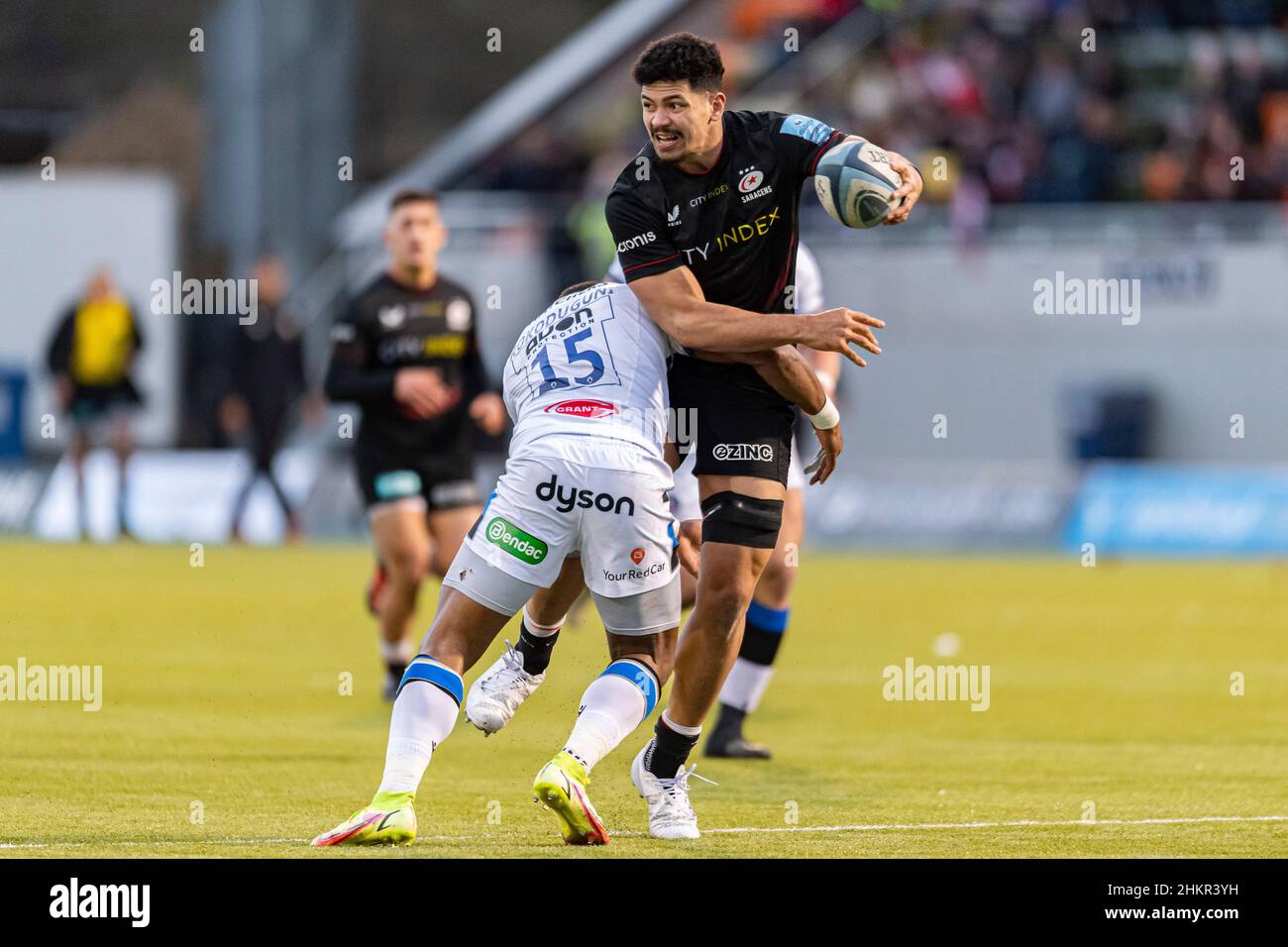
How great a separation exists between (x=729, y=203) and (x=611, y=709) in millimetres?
1712

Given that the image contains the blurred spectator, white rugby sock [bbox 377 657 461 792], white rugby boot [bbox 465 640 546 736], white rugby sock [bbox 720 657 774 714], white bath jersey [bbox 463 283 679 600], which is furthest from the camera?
the blurred spectator

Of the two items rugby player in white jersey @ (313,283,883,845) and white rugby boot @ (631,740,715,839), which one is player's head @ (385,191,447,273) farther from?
white rugby boot @ (631,740,715,839)

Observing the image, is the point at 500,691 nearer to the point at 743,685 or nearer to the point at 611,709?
the point at 611,709

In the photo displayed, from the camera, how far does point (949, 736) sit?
34.4 feet

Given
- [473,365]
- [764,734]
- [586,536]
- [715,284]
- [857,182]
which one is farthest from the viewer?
[473,365]

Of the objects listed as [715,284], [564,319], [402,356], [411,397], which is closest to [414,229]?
[402,356]

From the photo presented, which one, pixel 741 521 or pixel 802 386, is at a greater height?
pixel 802 386

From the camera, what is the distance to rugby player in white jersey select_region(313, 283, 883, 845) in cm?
677

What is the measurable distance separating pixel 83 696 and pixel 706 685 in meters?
5.08

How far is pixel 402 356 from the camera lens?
11.7m

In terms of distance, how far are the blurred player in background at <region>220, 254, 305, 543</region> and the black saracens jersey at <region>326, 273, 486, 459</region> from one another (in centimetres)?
1117

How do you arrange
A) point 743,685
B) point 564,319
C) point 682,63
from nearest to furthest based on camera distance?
point 682,63, point 564,319, point 743,685

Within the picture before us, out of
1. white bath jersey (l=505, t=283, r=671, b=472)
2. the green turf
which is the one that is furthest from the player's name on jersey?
the green turf

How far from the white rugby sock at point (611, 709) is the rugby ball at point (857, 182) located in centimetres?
160
